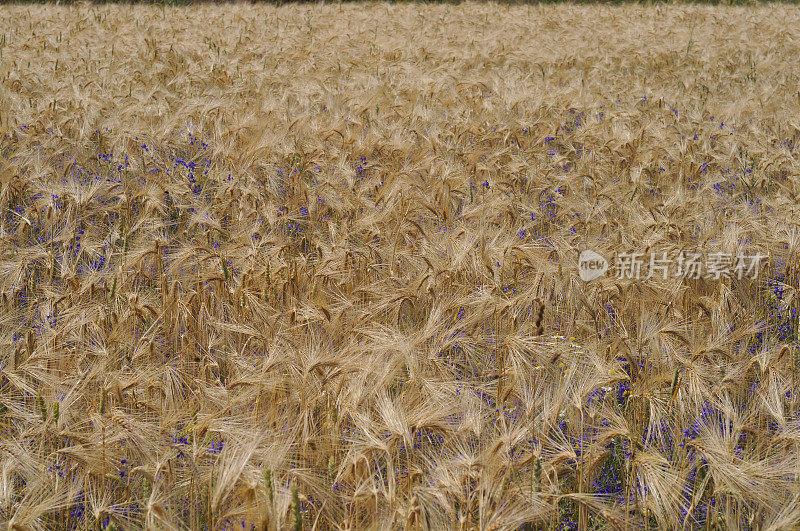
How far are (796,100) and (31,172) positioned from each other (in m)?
6.85

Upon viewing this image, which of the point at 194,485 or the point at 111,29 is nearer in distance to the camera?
the point at 194,485

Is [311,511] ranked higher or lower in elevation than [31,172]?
lower

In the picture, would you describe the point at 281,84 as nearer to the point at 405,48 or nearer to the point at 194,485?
the point at 405,48

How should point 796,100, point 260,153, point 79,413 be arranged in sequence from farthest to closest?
1. point 796,100
2. point 260,153
3. point 79,413

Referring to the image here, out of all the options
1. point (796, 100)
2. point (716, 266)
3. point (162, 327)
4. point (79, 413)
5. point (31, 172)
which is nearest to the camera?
point (79, 413)

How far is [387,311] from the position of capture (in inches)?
113

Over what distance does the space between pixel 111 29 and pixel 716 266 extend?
9.67 meters

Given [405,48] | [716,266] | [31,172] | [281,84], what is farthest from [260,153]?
[405,48]

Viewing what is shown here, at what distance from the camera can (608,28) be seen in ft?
39.1

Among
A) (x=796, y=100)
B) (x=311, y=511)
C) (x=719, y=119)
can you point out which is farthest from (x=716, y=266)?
(x=796, y=100)

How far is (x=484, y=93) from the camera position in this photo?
696cm

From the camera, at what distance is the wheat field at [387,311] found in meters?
1.90

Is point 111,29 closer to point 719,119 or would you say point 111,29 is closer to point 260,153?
point 260,153

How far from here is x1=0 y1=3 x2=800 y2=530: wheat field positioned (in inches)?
75.0
